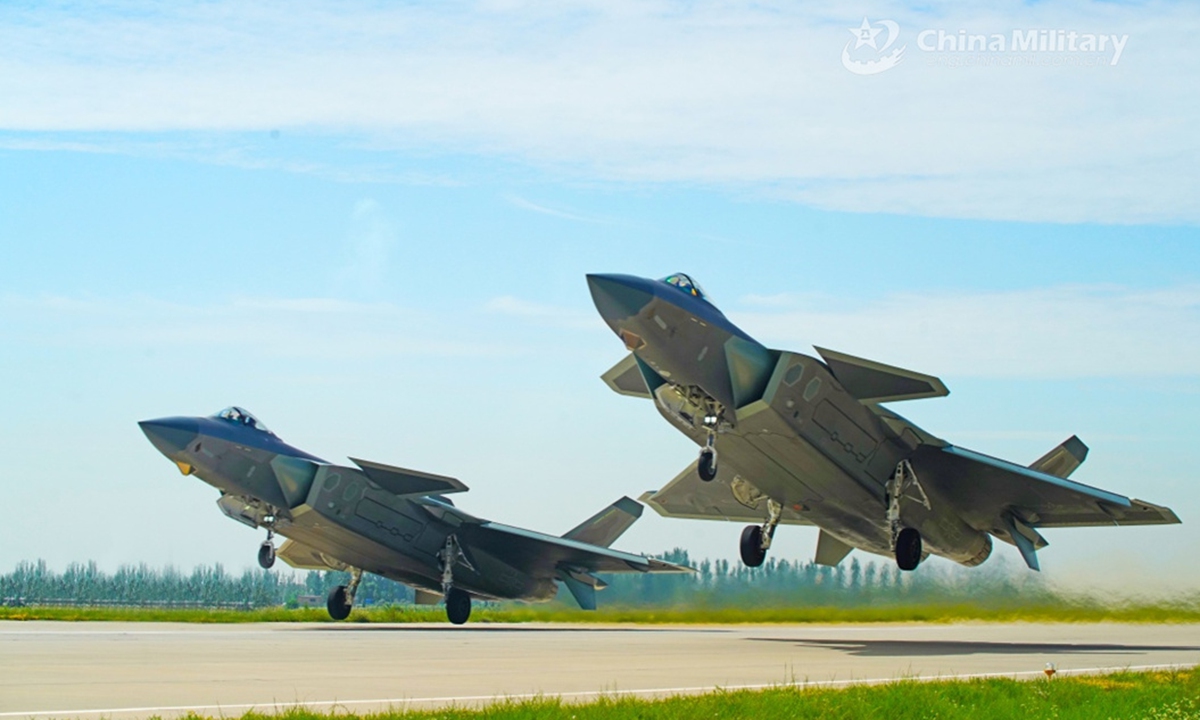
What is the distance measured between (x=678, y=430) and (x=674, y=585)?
1447 centimetres

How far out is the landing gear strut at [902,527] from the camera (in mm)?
23203

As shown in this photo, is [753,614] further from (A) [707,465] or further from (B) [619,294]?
(B) [619,294]

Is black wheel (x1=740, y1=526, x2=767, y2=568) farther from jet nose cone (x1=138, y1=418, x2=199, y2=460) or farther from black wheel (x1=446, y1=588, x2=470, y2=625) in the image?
jet nose cone (x1=138, y1=418, x2=199, y2=460)

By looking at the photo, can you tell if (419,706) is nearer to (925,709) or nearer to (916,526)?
(925,709)

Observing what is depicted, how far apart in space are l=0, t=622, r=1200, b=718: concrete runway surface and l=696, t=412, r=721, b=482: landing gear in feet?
9.61

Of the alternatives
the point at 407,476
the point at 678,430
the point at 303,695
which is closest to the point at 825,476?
the point at 678,430

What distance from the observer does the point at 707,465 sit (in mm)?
21141

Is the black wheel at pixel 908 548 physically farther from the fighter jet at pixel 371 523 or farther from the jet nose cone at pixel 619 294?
the fighter jet at pixel 371 523

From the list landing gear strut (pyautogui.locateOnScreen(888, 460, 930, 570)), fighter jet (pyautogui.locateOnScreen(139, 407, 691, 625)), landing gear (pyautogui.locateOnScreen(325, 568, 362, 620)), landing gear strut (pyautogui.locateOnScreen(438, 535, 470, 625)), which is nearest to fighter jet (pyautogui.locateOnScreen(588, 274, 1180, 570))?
landing gear strut (pyautogui.locateOnScreen(888, 460, 930, 570))

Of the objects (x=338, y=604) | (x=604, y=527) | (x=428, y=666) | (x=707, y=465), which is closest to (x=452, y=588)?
(x=338, y=604)

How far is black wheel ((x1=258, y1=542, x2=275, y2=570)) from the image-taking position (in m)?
29.4

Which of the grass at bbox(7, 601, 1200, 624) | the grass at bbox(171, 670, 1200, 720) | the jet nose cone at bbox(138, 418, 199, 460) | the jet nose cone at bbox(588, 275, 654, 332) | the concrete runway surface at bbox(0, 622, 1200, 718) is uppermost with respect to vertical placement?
the jet nose cone at bbox(588, 275, 654, 332)

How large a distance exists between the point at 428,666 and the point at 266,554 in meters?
16.1

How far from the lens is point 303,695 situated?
1073 cm
